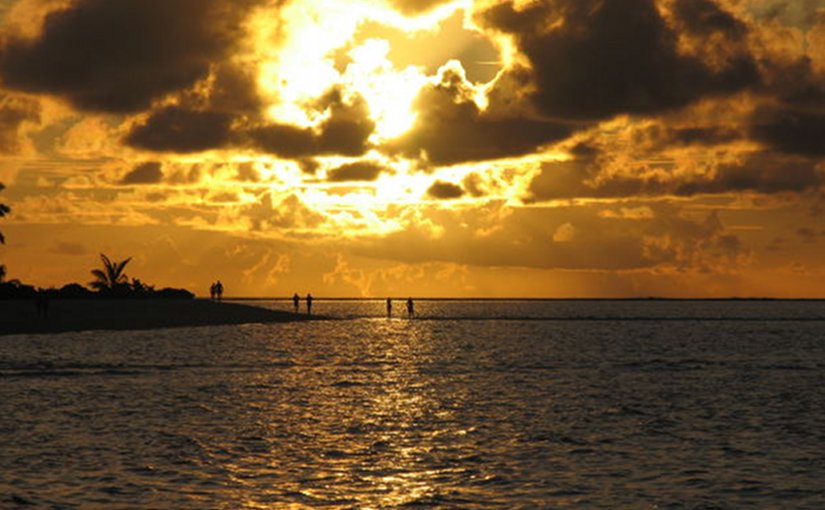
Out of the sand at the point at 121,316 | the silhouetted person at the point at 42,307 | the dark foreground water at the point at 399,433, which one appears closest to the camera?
the dark foreground water at the point at 399,433

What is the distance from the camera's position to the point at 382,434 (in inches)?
1459

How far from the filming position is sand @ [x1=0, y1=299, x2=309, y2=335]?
10375 centimetres

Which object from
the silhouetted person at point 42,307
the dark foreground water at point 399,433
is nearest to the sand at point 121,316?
the silhouetted person at point 42,307

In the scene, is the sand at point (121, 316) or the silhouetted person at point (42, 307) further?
the silhouetted person at point (42, 307)

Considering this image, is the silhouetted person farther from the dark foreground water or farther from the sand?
the dark foreground water

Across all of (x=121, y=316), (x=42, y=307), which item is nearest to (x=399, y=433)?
(x=42, y=307)

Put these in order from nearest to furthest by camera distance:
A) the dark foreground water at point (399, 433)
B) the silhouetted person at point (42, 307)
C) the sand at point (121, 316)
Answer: the dark foreground water at point (399, 433)
the sand at point (121, 316)
the silhouetted person at point (42, 307)

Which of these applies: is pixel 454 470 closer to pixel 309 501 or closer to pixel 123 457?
pixel 309 501

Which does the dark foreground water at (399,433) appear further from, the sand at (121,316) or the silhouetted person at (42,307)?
the silhouetted person at (42,307)

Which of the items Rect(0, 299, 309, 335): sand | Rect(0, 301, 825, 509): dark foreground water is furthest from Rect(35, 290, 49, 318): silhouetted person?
Rect(0, 301, 825, 509): dark foreground water

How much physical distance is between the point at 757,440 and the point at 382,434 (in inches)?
498

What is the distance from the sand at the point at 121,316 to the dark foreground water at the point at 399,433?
99.1 ft

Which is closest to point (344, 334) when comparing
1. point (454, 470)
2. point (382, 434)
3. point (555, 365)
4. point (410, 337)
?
point (410, 337)

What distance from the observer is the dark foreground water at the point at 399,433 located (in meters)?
25.9
